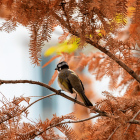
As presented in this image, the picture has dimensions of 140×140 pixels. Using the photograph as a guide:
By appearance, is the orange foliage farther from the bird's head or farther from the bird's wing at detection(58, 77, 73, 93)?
the bird's head

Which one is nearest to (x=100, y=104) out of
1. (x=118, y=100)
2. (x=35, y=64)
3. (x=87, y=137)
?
(x=118, y=100)

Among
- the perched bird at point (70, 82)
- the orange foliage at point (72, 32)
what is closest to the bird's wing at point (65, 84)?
the perched bird at point (70, 82)

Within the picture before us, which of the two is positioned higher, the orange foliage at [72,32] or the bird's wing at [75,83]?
the bird's wing at [75,83]

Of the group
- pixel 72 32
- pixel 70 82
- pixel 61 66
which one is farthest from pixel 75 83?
pixel 72 32

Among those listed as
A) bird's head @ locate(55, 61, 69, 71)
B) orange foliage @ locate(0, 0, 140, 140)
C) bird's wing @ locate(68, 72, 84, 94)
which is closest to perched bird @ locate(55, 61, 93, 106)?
bird's wing @ locate(68, 72, 84, 94)

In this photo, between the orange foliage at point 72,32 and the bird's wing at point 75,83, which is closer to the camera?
the orange foliage at point 72,32

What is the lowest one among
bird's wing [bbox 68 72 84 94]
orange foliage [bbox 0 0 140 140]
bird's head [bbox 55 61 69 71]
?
orange foliage [bbox 0 0 140 140]

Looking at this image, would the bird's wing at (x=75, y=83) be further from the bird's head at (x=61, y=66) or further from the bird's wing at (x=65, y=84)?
the bird's head at (x=61, y=66)

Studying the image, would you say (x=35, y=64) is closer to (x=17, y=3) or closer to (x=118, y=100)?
(x=17, y=3)

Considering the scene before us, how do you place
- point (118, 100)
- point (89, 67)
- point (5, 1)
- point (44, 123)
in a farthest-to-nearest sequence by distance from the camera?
point (89, 67) < point (118, 100) < point (44, 123) < point (5, 1)

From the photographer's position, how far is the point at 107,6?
0.73 metres

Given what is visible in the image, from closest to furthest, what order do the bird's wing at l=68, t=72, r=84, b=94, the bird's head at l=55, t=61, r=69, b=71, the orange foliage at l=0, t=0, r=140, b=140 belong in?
the orange foliage at l=0, t=0, r=140, b=140
the bird's wing at l=68, t=72, r=84, b=94
the bird's head at l=55, t=61, r=69, b=71

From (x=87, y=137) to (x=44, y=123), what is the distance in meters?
0.32

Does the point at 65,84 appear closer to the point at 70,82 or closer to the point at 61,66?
the point at 70,82
